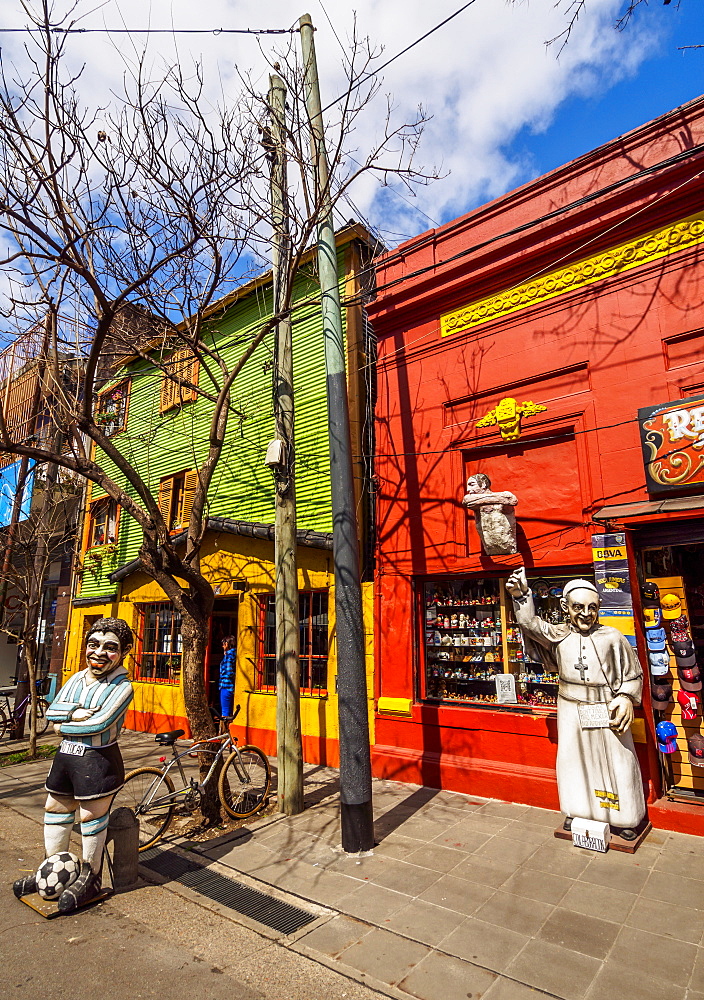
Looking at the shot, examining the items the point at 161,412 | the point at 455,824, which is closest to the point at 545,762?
the point at 455,824

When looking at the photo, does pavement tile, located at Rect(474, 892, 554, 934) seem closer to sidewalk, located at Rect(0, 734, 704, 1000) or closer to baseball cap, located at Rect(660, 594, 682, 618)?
sidewalk, located at Rect(0, 734, 704, 1000)

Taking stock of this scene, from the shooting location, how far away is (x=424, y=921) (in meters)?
4.30

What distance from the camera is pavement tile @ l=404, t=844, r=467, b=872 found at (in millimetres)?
5234

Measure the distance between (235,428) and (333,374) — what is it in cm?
582

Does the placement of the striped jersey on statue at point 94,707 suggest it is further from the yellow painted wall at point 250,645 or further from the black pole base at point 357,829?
the yellow painted wall at point 250,645

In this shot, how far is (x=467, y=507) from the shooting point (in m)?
7.48

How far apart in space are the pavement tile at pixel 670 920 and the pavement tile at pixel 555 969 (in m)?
0.67

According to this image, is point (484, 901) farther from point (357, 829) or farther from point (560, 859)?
point (357, 829)

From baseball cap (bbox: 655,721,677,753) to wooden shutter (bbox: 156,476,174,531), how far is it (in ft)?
35.1

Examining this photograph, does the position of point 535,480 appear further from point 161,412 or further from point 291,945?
point 161,412

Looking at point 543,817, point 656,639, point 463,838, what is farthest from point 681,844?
point 463,838

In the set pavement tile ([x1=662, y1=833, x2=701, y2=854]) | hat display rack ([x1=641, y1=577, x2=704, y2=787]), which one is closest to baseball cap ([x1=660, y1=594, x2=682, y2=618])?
hat display rack ([x1=641, y1=577, x2=704, y2=787])

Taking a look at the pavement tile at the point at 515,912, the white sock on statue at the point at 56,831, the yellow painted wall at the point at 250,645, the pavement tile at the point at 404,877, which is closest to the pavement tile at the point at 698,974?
the pavement tile at the point at 515,912

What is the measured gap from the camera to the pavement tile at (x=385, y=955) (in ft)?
12.2
